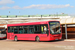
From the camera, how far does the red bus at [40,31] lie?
73.2 ft

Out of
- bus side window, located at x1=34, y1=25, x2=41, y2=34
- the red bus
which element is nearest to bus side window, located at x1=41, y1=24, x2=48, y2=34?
the red bus

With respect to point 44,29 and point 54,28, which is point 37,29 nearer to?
point 44,29

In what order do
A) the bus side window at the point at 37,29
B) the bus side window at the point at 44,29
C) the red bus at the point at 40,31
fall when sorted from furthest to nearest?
the bus side window at the point at 37,29 → the bus side window at the point at 44,29 → the red bus at the point at 40,31

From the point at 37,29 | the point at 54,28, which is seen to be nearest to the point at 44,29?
the point at 37,29

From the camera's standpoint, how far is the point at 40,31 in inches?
904

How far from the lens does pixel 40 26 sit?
2297 centimetres

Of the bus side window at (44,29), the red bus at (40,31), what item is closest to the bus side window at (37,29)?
the red bus at (40,31)

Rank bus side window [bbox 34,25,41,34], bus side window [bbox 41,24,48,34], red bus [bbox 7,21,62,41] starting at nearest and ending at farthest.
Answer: red bus [bbox 7,21,62,41]
bus side window [bbox 41,24,48,34]
bus side window [bbox 34,25,41,34]

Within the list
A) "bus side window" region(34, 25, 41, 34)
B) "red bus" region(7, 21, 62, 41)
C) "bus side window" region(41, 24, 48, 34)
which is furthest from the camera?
"bus side window" region(34, 25, 41, 34)

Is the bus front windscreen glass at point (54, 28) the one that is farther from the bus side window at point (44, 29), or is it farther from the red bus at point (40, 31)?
the bus side window at point (44, 29)

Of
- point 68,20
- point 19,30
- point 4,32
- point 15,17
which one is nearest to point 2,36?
point 4,32

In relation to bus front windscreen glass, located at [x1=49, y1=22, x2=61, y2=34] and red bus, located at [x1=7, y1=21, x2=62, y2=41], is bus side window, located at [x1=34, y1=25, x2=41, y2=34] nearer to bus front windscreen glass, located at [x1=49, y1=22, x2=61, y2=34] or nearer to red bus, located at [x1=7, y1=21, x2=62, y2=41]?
red bus, located at [x1=7, y1=21, x2=62, y2=41]

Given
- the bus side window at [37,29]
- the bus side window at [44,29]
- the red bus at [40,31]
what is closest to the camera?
the red bus at [40,31]

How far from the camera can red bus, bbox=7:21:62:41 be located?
22317 mm
